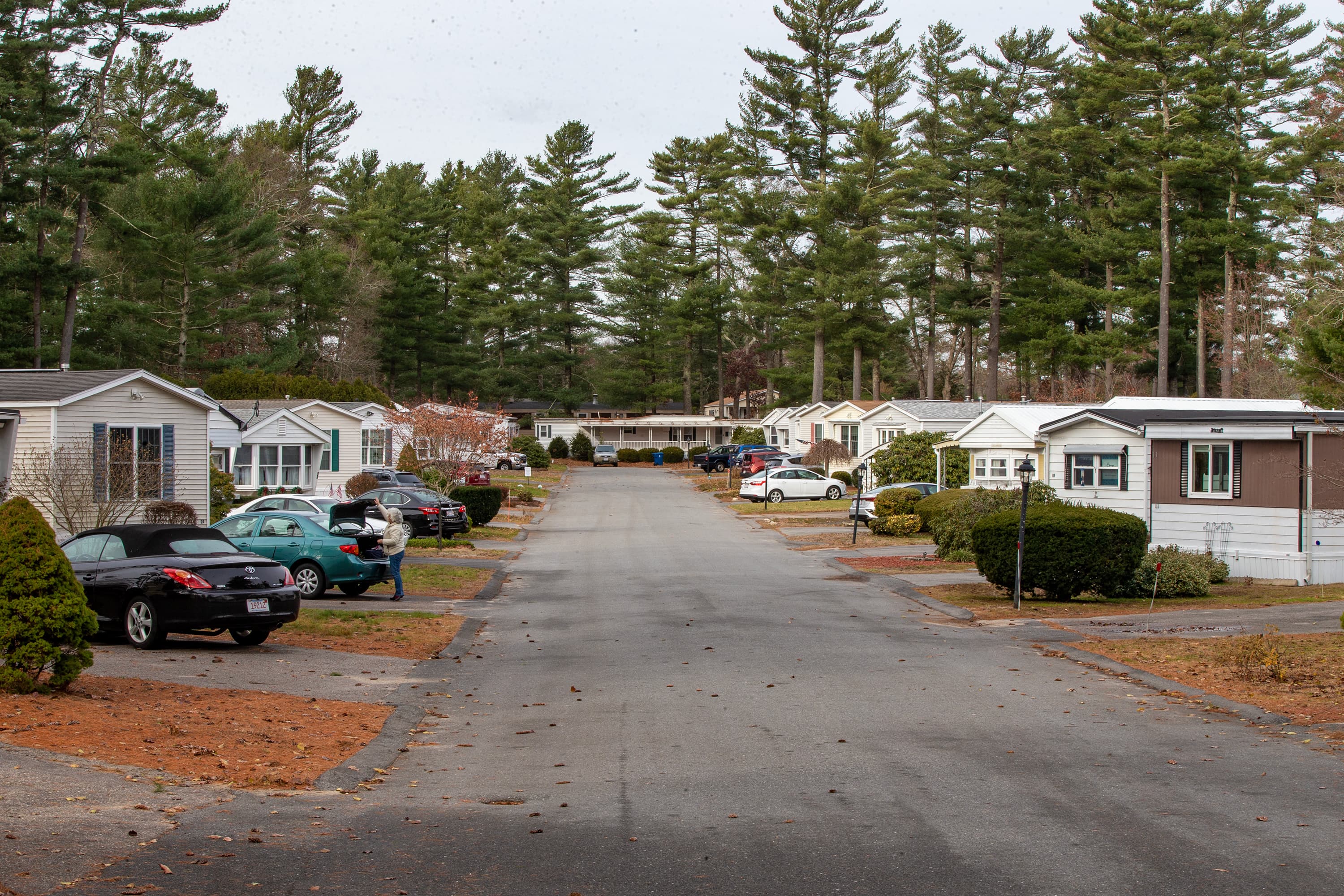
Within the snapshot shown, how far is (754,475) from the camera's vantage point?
164ft

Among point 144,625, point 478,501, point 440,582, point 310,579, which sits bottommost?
point 440,582

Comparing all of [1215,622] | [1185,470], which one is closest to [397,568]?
[1215,622]

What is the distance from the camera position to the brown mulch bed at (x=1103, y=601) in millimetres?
19281

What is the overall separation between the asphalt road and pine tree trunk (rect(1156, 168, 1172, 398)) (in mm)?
41842

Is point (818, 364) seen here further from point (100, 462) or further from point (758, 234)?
point (100, 462)

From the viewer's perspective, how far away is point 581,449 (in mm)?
83062

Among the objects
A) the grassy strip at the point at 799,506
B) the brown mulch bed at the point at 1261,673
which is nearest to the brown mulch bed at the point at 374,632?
the brown mulch bed at the point at 1261,673

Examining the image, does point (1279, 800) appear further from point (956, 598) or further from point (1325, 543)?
point (1325, 543)

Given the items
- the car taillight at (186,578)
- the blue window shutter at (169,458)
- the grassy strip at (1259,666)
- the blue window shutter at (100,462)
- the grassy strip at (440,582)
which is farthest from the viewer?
the blue window shutter at (169,458)

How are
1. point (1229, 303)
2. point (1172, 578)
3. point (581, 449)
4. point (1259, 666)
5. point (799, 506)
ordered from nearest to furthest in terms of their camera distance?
1. point (1259, 666)
2. point (1172, 578)
3. point (799, 506)
4. point (1229, 303)
5. point (581, 449)

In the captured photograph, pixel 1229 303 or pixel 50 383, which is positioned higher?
pixel 1229 303

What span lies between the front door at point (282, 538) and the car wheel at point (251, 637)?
16.9 feet

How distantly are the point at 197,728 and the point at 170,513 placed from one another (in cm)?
1687

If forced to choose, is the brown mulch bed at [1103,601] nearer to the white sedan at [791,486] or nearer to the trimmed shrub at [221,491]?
the trimmed shrub at [221,491]
